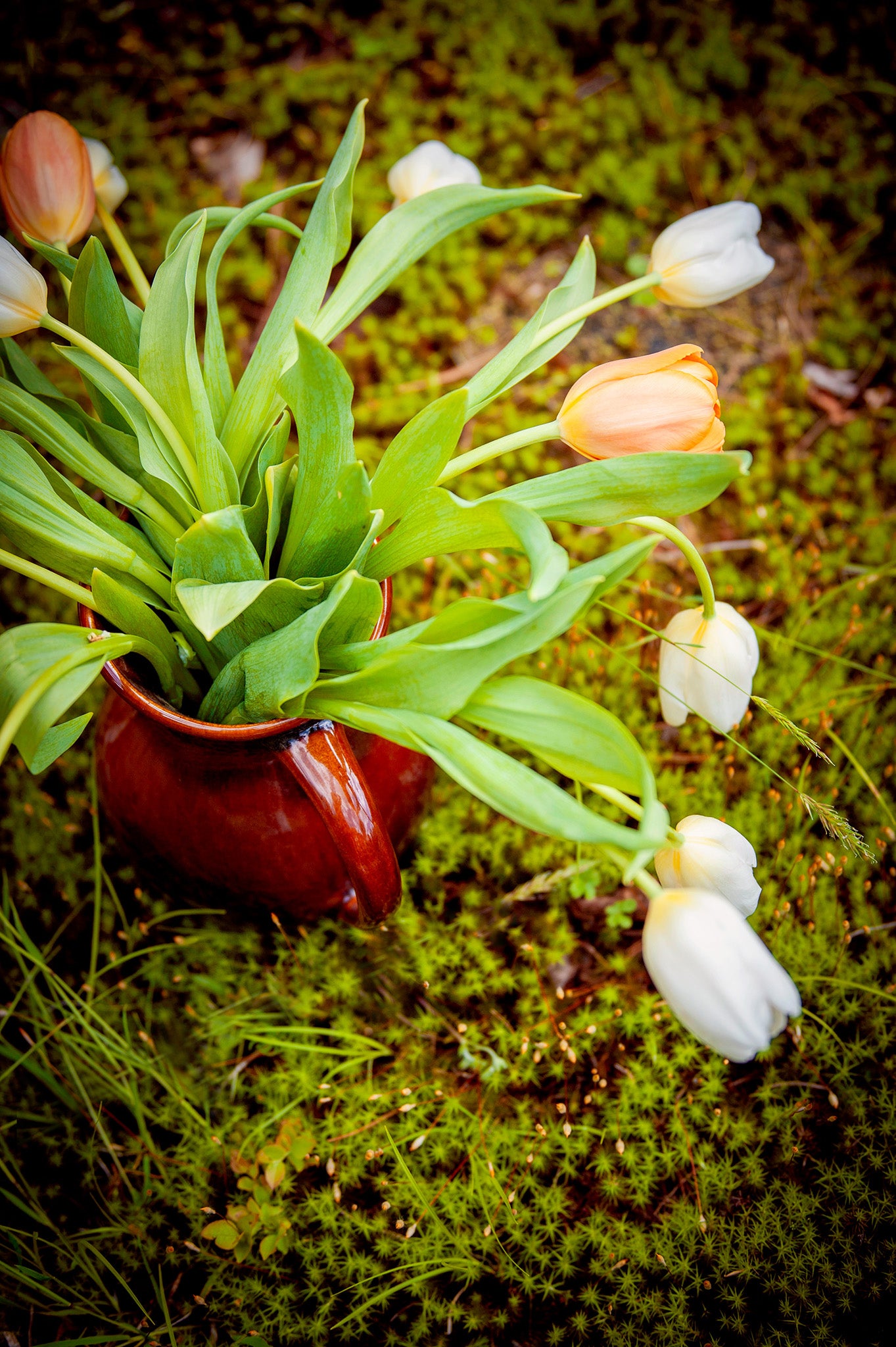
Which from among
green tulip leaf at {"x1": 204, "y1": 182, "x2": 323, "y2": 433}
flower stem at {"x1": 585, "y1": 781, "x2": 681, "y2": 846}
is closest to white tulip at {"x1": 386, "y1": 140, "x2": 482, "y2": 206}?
green tulip leaf at {"x1": 204, "y1": 182, "x2": 323, "y2": 433}

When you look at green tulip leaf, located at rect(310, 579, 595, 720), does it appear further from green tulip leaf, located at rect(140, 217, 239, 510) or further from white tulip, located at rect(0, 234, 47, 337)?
white tulip, located at rect(0, 234, 47, 337)

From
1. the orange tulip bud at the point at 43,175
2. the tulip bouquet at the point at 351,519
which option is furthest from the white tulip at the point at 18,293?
the orange tulip bud at the point at 43,175

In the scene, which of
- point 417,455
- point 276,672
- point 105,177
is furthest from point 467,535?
point 105,177

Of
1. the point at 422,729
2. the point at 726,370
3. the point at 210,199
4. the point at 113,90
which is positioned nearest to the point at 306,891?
the point at 422,729

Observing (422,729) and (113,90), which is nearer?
(422,729)

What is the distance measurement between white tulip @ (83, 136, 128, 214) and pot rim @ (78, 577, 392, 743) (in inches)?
18.0

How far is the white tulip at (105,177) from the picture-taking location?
0.80 metres

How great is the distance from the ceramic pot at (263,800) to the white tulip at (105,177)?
44 cm

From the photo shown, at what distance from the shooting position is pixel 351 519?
2.10 ft

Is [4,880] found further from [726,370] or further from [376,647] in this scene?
[726,370]

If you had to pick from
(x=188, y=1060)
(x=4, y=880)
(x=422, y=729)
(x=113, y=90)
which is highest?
(x=113, y=90)

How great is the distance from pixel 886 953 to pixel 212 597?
0.89 metres

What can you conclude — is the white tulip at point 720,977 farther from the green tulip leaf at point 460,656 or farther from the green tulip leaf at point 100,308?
the green tulip leaf at point 100,308

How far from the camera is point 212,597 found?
1.85 ft
